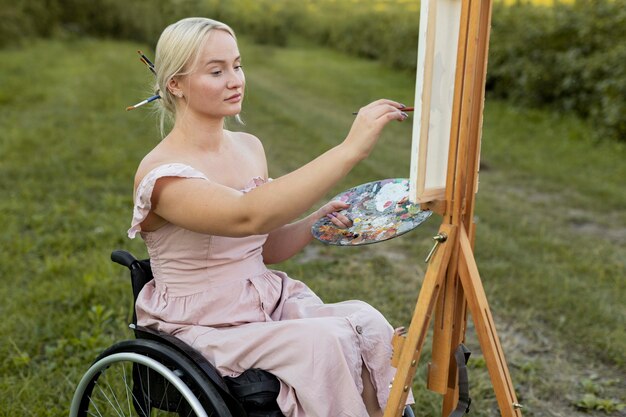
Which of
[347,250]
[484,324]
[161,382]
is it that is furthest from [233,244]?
[347,250]

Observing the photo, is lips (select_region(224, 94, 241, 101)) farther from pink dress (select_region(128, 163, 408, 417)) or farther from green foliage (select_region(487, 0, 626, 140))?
green foliage (select_region(487, 0, 626, 140))

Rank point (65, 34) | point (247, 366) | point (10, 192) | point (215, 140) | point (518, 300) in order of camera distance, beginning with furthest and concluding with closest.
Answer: point (65, 34), point (10, 192), point (518, 300), point (215, 140), point (247, 366)

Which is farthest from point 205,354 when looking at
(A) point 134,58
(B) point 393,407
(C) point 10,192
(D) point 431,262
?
(A) point 134,58

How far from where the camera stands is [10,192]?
5.69m

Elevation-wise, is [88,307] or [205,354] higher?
[205,354]

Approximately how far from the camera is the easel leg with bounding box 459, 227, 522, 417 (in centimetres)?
189

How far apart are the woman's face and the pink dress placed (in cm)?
22

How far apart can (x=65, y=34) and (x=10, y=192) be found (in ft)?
38.1

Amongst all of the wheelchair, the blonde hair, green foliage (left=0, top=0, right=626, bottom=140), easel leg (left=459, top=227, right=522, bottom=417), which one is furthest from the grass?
easel leg (left=459, top=227, right=522, bottom=417)

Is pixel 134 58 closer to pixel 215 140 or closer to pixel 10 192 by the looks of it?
pixel 10 192

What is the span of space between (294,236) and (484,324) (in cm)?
75

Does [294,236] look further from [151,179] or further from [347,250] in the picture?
[347,250]

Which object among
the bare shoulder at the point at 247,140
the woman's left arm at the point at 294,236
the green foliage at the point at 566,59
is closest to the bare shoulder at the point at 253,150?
the bare shoulder at the point at 247,140

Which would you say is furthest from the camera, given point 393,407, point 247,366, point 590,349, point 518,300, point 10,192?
A: point 10,192
